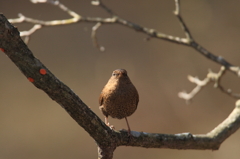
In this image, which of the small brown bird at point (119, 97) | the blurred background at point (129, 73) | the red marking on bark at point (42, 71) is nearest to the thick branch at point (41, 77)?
the red marking on bark at point (42, 71)

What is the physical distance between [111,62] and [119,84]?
3702mm

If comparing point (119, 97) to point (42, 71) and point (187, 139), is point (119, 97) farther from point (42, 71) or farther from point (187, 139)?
point (42, 71)

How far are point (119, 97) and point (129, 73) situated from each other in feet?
12.2

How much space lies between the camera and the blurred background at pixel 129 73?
596 centimetres

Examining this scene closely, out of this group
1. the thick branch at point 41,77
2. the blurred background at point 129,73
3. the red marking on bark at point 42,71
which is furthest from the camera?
the blurred background at point 129,73

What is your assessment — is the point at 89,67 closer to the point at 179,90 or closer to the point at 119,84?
the point at 179,90

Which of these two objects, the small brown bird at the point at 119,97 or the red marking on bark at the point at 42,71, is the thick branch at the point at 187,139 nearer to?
the small brown bird at the point at 119,97

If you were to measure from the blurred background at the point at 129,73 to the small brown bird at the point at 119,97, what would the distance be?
3344 millimetres

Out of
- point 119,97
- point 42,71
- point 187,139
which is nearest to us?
point 42,71

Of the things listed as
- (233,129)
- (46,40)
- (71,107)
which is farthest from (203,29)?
(71,107)

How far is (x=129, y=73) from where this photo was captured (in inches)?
242

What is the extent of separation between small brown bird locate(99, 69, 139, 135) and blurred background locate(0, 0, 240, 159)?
334 centimetres

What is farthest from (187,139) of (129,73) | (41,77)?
(129,73)

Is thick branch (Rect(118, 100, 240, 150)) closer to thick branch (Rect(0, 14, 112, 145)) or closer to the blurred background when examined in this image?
thick branch (Rect(0, 14, 112, 145))
